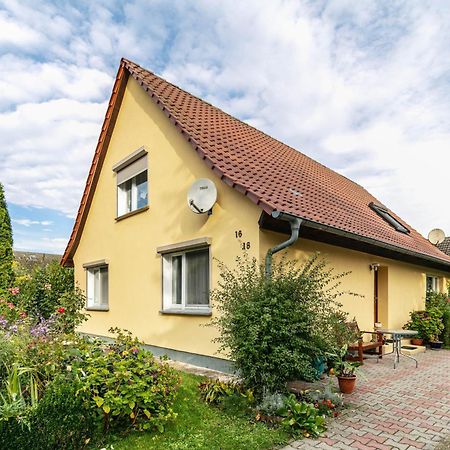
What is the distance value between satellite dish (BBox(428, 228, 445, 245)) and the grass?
14.8 metres

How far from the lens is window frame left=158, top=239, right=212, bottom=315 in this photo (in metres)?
7.96

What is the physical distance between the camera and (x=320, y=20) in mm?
8305

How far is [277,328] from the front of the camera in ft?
17.5

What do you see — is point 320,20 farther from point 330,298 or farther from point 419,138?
point 419,138

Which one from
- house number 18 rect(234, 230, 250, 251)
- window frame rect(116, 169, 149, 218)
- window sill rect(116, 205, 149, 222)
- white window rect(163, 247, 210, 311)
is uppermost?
window frame rect(116, 169, 149, 218)

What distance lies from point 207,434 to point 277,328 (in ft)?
5.34

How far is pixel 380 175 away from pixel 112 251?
13682mm

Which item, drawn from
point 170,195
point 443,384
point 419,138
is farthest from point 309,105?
point 443,384

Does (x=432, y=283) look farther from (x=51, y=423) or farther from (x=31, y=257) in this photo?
(x=31, y=257)

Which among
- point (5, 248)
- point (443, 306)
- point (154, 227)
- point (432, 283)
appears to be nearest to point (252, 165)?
point (154, 227)

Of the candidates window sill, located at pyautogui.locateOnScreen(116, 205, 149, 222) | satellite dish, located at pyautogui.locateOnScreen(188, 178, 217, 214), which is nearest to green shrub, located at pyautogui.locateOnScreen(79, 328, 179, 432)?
satellite dish, located at pyautogui.locateOnScreen(188, 178, 217, 214)

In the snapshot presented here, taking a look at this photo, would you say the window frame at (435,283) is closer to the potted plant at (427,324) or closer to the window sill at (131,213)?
the potted plant at (427,324)

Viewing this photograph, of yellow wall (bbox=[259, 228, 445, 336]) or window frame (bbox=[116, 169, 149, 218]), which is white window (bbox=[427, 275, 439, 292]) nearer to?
yellow wall (bbox=[259, 228, 445, 336])

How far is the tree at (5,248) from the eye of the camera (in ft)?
45.1
